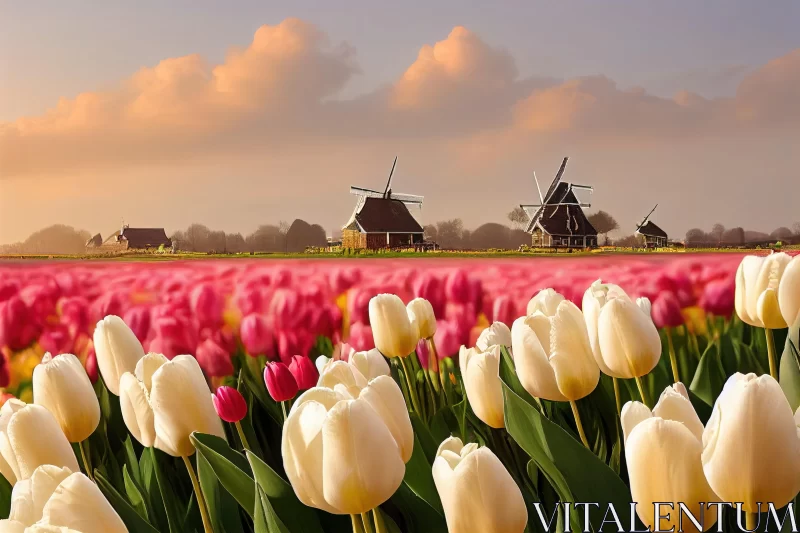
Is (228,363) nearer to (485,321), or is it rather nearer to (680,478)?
(485,321)

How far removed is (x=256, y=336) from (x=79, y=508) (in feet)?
6.27

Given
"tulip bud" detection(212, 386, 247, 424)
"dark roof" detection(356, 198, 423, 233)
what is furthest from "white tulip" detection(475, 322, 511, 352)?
"dark roof" detection(356, 198, 423, 233)

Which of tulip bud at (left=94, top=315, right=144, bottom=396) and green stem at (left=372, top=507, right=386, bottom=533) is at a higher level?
tulip bud at (left=94, top=315, right=144, bottom=396)

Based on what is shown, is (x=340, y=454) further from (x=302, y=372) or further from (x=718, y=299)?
(x=718, y=299)

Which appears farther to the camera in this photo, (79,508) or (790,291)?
(790,291)

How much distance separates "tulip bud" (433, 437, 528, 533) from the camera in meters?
0.76

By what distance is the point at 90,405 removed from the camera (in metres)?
1.28

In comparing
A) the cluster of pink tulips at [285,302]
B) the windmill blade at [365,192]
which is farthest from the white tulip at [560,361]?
the windmill blade at [365,192]

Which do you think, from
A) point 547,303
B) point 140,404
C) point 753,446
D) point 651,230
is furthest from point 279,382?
point 651,230

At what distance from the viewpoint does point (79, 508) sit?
755mm

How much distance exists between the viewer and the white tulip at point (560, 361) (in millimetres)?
1146

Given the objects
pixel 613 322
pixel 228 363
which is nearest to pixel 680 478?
pixel 613 322

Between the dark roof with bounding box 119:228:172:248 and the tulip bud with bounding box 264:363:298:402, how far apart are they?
3976cm

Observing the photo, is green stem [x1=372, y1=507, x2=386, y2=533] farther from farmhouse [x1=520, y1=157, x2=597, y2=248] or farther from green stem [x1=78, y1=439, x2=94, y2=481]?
farmhouse [x1=520, y1=157, x2=597, y2=248]
